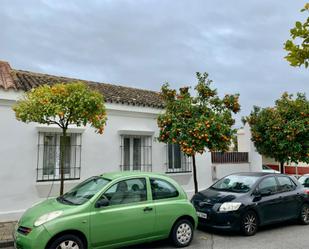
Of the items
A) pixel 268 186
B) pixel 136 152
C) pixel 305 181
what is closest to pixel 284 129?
pixel 305 181

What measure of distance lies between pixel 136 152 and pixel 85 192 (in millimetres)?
5268

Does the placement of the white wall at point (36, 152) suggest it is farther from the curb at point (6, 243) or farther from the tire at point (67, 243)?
the tire at point (67, 243)

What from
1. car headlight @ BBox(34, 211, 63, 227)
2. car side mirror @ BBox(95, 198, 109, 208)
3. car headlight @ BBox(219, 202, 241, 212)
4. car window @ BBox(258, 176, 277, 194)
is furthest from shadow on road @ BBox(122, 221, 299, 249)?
car headlight @ BBox(34, 211, 63, 227)

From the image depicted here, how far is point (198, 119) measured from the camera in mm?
10031

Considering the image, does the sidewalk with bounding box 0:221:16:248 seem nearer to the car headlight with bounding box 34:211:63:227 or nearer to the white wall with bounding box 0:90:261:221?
the white wall with bounding box 0:90:261:221

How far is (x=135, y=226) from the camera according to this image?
608 centimetres

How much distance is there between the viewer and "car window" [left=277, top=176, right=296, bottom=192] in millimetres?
8680

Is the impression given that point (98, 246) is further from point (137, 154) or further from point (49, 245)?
point (137, 154)

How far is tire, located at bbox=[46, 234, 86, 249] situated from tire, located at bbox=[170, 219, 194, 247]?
6.57 feet

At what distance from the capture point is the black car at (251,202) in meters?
7.52

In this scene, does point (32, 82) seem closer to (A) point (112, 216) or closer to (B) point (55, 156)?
(B) point (55, 156)

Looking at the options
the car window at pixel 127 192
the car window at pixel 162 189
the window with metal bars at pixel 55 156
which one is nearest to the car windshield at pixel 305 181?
the car window at pixel 162 189

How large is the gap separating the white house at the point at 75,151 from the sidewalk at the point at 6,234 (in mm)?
444

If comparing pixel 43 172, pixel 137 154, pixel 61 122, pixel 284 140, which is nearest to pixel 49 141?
pixel 43 172
